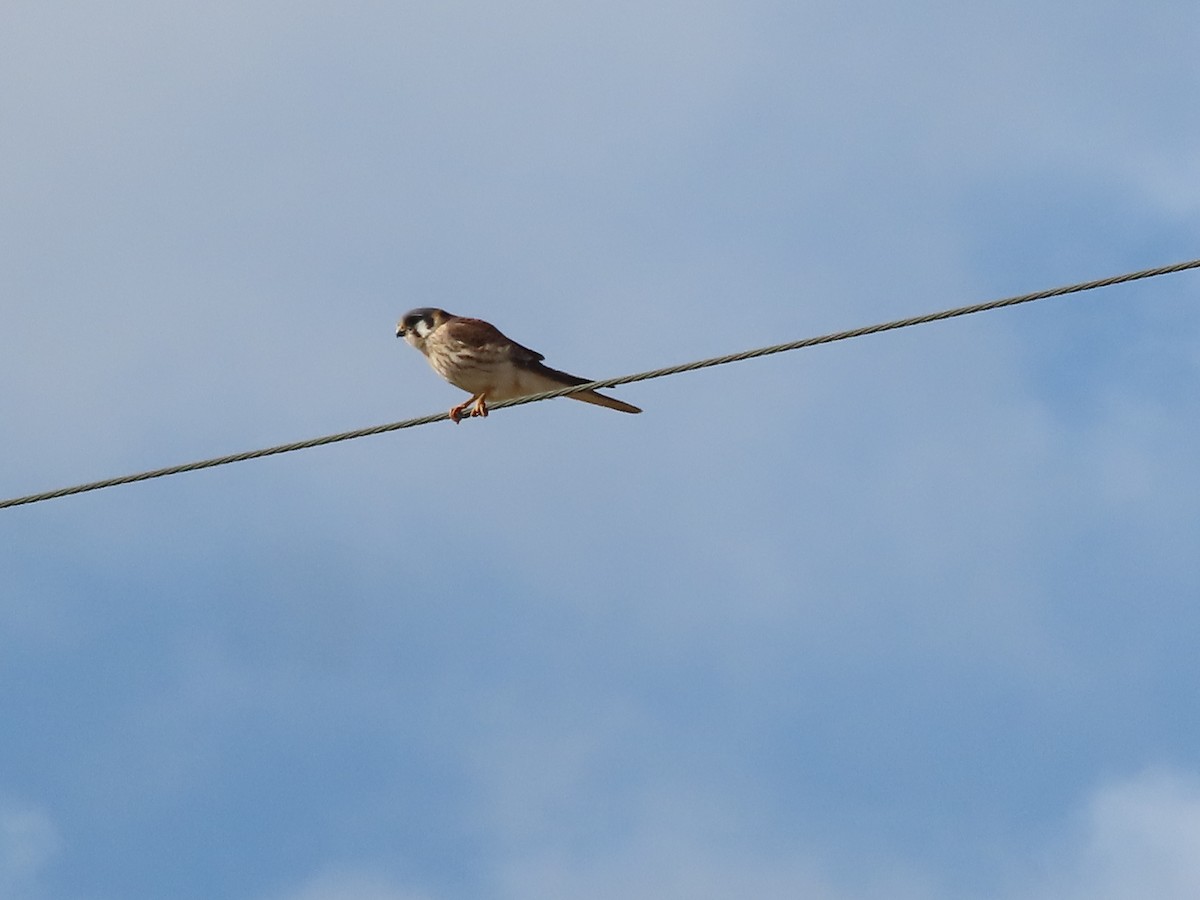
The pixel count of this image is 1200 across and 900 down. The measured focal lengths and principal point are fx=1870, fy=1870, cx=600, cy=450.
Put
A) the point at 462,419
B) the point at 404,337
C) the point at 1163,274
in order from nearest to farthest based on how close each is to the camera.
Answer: the point at 1163,274 → the point at 462,419 → the point at 404,337

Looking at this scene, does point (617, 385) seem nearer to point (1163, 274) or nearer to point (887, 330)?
point (887, 330)

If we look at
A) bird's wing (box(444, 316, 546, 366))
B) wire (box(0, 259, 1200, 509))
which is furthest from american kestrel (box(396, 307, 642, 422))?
wire (box(0, 259, 1200, 509))

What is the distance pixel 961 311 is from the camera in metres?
6.43

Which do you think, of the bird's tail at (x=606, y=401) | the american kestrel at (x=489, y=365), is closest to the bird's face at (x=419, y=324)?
the american kestrel at (x=489, y=365)

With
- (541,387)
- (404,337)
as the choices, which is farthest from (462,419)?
(404,337)

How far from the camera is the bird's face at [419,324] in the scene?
10.7 m

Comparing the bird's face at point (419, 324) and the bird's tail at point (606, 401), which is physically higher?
the bird's face at point (419, 324)

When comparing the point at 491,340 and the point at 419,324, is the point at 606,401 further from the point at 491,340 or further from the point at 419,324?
the point at 419,324

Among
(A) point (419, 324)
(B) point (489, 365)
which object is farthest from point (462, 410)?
(A) point (419, 324)

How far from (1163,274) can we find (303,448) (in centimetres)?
310

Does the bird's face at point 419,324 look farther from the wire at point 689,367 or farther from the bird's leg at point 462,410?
the wire at point 689,367

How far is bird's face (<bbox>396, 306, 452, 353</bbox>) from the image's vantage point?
10.7 metres

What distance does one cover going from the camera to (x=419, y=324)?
35.7 ft

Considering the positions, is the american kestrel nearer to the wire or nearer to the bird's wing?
the bird's wing
